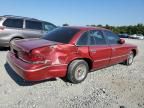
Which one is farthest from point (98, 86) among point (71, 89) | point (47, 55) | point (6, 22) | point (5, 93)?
point (6, 22)

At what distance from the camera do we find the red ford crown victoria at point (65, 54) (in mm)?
4234

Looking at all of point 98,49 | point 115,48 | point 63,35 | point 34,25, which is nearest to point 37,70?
point 63,35

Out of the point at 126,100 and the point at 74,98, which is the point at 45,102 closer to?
the point at 74,98

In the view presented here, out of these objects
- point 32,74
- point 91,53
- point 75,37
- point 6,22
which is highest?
point 6,22

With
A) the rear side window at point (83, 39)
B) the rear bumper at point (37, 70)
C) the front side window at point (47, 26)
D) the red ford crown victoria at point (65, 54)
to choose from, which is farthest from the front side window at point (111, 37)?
the front side window at point (47, 26)

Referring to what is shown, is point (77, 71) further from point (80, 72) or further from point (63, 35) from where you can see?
point (63, 35)

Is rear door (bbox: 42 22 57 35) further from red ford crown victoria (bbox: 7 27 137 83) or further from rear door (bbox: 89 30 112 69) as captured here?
rear door (bbox: 89 30 112 69)

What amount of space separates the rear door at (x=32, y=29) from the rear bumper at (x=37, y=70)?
4478 mm

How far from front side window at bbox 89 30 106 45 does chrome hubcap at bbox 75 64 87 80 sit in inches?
30.2

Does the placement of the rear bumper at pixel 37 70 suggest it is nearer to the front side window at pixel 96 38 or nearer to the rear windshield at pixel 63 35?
the rear windshield at pixel 63 35

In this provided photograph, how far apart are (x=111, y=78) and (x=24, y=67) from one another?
9.07ft

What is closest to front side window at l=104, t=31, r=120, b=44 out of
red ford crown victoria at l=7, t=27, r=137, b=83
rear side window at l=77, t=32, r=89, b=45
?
red ford crown victoria at l=7, t=27, r=137, b=83

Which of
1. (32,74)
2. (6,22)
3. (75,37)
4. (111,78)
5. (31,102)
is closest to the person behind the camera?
(31,102)

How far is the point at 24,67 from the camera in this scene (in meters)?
4.23
